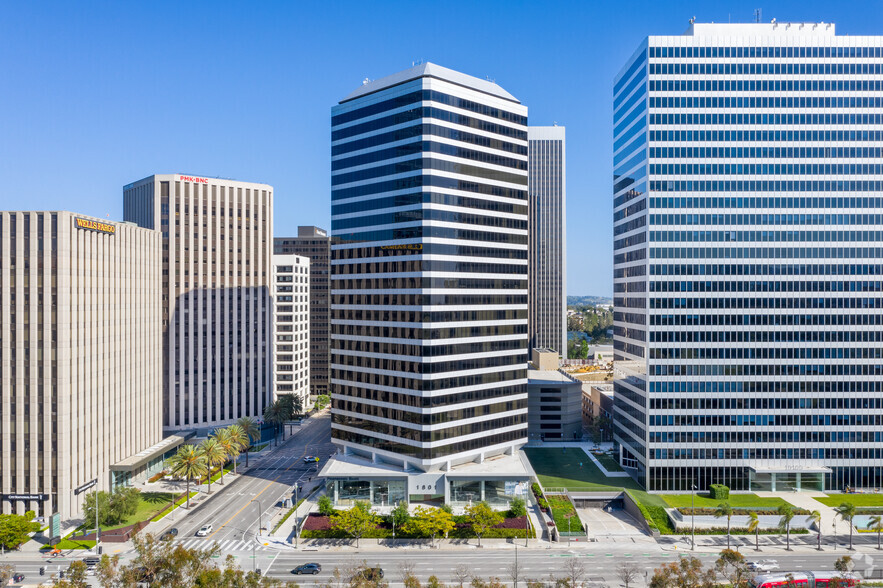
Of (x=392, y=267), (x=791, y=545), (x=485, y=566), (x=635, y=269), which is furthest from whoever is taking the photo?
(x=635, y=269)

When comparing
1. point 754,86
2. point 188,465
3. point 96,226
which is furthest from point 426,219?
point 754,86

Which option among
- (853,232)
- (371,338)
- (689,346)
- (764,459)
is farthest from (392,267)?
(853,232)

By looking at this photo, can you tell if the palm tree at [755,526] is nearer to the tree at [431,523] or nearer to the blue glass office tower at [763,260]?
the blue glass office tower at [763,260]

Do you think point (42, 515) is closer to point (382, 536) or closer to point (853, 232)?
point (382, 536)

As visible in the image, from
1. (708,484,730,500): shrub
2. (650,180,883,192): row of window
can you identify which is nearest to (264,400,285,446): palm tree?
(708,484,730,500): shrub

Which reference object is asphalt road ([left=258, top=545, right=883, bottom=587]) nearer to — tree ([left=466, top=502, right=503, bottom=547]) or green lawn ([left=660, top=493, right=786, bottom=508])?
tree ([left=466, top=502, right=503, bottom=547])

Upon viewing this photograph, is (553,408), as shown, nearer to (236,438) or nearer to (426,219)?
(426,219)

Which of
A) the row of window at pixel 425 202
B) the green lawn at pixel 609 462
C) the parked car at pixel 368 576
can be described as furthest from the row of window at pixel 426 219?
the parked car at pixel 368 576
